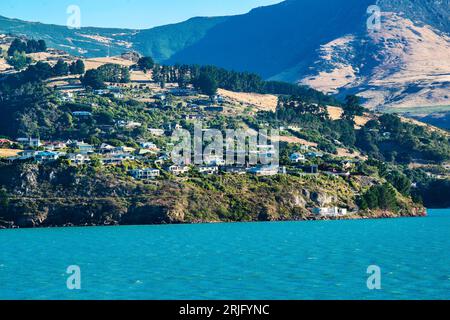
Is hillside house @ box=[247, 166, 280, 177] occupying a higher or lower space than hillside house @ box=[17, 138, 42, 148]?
lower

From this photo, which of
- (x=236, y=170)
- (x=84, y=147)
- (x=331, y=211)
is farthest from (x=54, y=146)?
(x=331, y=211)

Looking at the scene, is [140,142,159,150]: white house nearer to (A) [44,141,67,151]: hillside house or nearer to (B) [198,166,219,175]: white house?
(A) [44,141,67,151]: hillside house

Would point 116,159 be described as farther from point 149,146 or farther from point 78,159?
point 149,146

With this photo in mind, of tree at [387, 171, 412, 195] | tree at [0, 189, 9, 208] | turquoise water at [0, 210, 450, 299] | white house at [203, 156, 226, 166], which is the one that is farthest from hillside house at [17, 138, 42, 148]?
tree at [387, 171, 412, 195]

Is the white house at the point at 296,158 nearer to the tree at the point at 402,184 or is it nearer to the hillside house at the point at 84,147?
the tree at the point at 402,184

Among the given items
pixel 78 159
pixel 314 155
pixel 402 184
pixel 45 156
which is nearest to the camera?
pixel 45 156

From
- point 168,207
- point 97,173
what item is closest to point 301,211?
point 168,207

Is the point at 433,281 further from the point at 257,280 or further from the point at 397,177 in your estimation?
the point at 397,177

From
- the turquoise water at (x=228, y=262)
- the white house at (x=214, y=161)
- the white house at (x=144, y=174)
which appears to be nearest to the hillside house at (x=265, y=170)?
the white house at (x=214, y=161)
